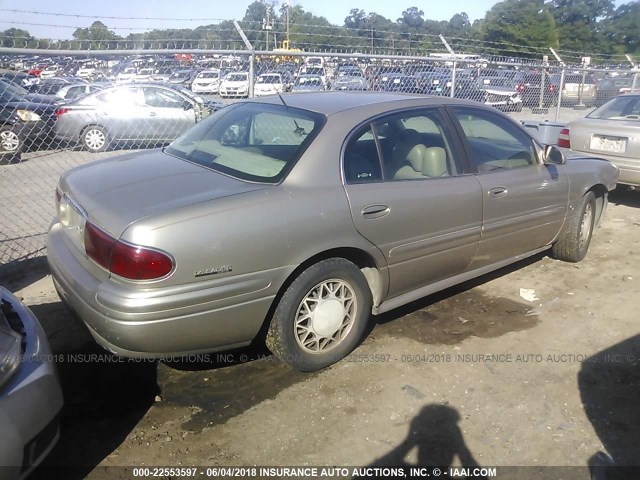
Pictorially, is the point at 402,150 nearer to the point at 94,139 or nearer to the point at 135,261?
the point at 135,261

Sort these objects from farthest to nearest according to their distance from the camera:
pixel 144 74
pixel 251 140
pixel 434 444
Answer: pixel 144 74
pixel 251 140
pixel 434 444

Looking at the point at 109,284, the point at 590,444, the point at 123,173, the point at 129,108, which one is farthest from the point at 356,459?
the point at 129,108

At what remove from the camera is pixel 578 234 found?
5.20 meters

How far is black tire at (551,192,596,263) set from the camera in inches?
201

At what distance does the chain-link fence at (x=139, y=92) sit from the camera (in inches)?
276

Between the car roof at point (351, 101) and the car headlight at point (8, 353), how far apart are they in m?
2.15

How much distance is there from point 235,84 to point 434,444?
261 inches

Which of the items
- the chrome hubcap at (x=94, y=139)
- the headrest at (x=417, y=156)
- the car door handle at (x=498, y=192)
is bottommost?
the chrome hubcap at (x=94, y=139)

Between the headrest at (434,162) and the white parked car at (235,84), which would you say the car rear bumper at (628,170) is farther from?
the white parked car at (235,84)

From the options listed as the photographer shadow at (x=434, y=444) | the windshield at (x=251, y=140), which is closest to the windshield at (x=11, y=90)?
the windshield at (x=251, y=140)

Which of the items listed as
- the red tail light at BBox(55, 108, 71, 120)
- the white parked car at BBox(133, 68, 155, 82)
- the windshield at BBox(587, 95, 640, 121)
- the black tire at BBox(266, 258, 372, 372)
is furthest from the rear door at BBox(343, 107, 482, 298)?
the red tail light at BBox(55, 108, 71, 120)

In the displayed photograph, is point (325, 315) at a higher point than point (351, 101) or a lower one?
lower

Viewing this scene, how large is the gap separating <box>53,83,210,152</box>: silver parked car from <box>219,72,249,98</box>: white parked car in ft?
2.15

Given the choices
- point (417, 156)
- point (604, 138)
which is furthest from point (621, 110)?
point (417, 156)
